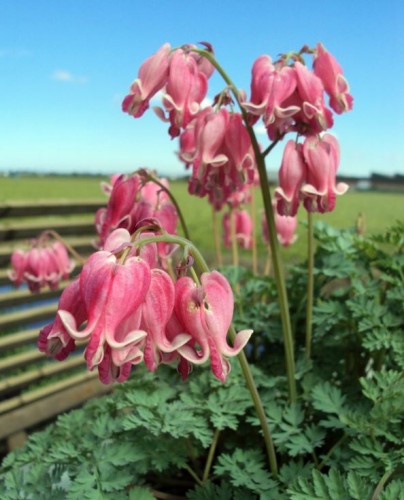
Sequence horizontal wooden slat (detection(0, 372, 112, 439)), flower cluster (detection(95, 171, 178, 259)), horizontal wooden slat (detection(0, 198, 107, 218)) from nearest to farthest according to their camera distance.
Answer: flower cluster (detection(95, 171, 178, 259))
horizontal wooden slat (detection(0, 372, 112, 439))
horizontal wooden slat (detection(0, 198, 107, 218))

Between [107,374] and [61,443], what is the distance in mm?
362

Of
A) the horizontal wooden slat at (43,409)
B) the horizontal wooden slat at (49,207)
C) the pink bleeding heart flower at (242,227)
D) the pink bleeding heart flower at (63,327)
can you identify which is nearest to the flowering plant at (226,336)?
the pink bleeding heart flower at (63,327)

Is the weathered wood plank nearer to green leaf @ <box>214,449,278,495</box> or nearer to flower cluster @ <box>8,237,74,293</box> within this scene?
flower cluster @ <box>8,237,74,293</box>

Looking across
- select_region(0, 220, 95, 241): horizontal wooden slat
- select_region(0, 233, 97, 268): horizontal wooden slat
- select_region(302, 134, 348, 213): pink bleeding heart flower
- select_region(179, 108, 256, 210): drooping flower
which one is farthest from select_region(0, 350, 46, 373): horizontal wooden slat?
select_region(302, 134, 348, 213): pink bleeding heart flower

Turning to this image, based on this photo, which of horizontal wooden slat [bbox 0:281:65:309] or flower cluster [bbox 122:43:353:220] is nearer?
flower cluster [bbox 122:43:353:220]

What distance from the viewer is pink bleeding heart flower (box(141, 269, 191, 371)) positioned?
500mm

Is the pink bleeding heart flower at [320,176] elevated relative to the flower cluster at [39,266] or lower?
elevated

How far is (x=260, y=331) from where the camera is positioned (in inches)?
44.3

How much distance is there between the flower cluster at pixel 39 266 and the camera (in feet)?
5.28

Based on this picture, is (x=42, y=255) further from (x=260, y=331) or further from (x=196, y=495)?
(x=196, y=495)

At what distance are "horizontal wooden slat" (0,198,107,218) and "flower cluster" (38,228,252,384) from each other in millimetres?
1932

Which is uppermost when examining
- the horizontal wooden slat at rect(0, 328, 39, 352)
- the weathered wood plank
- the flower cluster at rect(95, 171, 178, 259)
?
the flower cluster at rect(95, 171, 178, 259)

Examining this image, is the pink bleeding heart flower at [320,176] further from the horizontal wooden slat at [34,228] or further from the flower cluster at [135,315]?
the horizontal wooden slat at [34,228]

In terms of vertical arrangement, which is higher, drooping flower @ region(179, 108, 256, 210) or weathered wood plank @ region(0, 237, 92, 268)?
drooping flower @ region(179, 108, 256, 210)
